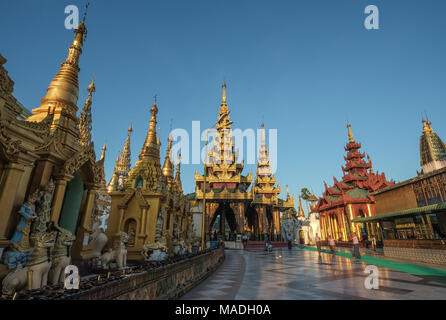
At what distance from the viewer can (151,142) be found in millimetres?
14367

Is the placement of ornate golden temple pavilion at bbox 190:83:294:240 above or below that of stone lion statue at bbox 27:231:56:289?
above

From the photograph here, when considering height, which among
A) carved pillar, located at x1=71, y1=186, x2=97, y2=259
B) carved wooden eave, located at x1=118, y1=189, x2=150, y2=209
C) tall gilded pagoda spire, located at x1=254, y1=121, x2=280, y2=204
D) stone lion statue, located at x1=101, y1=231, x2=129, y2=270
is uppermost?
tall gilded pagoda spire, located at x1=254, y1=121, x2=280, y2=204

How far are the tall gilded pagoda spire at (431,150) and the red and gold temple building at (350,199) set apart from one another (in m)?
6.60

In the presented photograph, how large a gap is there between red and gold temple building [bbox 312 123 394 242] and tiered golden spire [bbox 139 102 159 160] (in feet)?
85.1

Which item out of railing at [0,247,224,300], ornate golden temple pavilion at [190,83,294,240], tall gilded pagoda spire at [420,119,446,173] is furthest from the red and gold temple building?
railing at [0,247,224,300]

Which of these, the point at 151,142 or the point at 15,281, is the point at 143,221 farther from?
the point at 15,281

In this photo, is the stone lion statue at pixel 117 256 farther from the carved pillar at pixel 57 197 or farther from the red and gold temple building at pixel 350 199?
the red and gold temple building at pixel 350 199

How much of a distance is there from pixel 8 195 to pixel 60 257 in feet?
5.79

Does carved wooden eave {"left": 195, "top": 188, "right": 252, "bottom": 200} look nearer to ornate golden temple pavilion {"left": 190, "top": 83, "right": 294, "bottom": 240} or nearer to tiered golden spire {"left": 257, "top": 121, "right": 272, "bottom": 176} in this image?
ornate golden temple pavilion {"left": 190, "top": 83, "right": 294, "bottom": 240}

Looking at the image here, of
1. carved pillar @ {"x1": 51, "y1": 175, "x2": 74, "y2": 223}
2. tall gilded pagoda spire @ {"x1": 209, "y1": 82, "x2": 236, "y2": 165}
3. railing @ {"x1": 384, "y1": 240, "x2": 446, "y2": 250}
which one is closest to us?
carved pillar @ {"x1": 51, "y1": 175, "x2": 74, "y2": 223}

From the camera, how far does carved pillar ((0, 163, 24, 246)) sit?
4668 mm

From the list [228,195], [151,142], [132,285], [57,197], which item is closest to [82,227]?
[57,197]

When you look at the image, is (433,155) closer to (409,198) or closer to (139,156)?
(409,198)

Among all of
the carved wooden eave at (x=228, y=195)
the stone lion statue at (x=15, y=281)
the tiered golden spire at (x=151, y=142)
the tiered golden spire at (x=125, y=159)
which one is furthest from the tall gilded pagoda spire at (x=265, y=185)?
the stone lion statue at (x=15, y=281)
